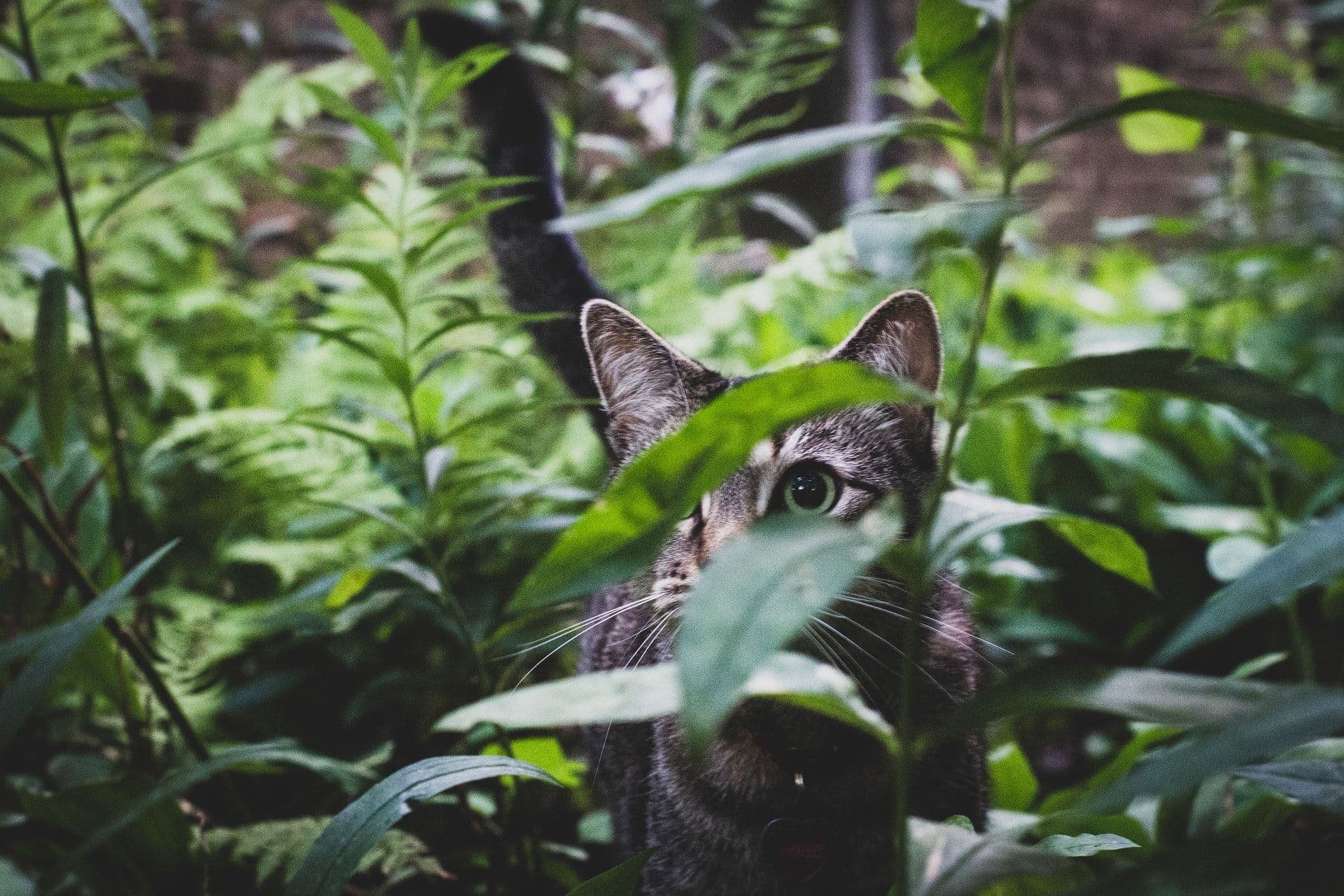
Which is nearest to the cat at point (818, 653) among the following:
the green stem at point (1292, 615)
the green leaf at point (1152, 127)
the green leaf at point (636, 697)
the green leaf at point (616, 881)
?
the green leaf at point (616, 881)

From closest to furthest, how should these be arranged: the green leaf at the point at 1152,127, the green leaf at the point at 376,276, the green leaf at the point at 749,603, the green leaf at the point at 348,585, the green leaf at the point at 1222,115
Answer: the green leaf at the point at 749,603, the green leaf at the point at 1222,115, the green leaf at the point at 376,276, the green leaf at the point at 348,585, the green leaf at the point at 1152,127

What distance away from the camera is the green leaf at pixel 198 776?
1.72ft

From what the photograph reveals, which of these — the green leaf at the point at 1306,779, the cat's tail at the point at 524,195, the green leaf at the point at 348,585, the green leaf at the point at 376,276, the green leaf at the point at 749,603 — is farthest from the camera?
the cat's tail at the point at 524,195

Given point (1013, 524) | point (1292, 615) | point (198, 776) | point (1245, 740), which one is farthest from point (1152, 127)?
point (198, 776)

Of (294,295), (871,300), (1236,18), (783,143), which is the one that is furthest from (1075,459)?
(1236,18)

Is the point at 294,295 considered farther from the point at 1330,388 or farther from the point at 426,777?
the point at 1330,388

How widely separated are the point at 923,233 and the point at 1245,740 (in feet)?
0.95

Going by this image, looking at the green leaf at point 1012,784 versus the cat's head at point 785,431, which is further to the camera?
the green leaf at point 1012,784

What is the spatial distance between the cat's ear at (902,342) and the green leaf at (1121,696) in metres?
0.45

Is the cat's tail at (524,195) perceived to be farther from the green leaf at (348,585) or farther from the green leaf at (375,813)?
the green leaf at (375,813)

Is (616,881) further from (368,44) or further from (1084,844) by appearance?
(368,44)

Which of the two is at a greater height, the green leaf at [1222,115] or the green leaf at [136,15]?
the green leaf at [136,15]

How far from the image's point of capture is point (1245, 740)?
0.39 meters

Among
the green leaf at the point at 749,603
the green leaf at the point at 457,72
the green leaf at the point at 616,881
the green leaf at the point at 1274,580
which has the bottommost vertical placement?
the green leaf at the point at 616,881
